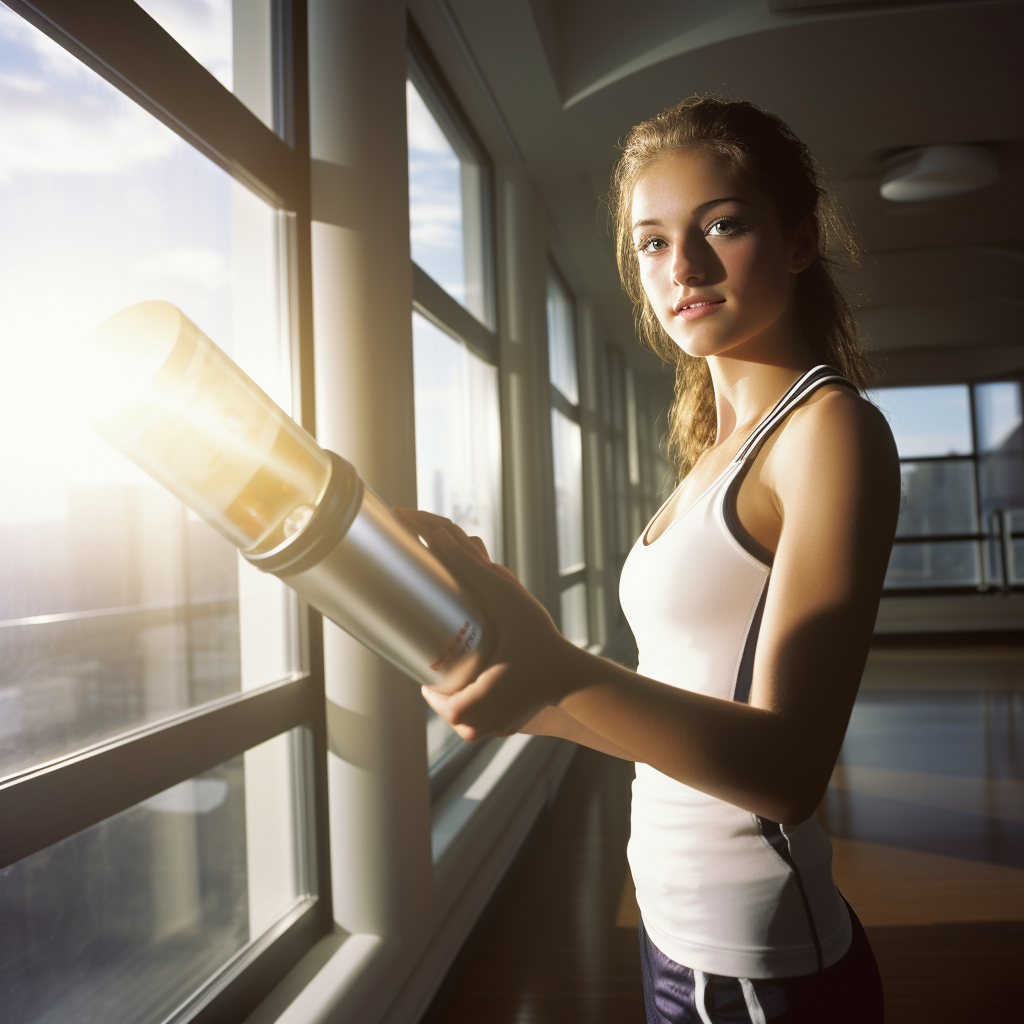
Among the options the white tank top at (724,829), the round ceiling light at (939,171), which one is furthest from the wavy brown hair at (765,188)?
the round ceiling light at (939,171)

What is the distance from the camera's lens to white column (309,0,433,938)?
1919mm

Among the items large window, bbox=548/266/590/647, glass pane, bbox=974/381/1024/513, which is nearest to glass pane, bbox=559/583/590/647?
large window, bbox=548/266/590/647

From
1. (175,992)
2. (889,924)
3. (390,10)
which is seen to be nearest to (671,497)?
(175,992)

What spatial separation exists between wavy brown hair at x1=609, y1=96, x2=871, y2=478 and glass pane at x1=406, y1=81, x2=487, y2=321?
5.74 feet

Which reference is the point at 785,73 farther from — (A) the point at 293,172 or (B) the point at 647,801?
(B) the point at 647,801

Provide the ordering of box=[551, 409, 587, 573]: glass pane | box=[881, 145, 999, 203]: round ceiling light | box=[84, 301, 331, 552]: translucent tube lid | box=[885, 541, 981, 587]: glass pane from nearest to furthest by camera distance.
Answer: box=[84, 301, 331, 552]: translucent tube lid, box=[881, 145, 999, 203]: round ceiling light, box=[551, 409, 587, 573]: glass pane, box=[885, 541, 981, 587]: glass pane

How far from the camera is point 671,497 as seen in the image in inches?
36.4

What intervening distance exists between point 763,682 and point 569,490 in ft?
18.4

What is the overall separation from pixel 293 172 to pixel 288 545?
66.2 inches

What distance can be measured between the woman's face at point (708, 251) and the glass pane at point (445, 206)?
201cm

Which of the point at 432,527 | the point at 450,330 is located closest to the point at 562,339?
the point at 450,330

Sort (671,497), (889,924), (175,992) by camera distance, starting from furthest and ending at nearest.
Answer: (889,924), (175,992), (671,497)

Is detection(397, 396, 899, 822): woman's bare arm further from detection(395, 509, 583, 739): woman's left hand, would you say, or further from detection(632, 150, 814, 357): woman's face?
detection(632, 150, 814, 357): woman's face

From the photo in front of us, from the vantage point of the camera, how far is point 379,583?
19.2 inches
